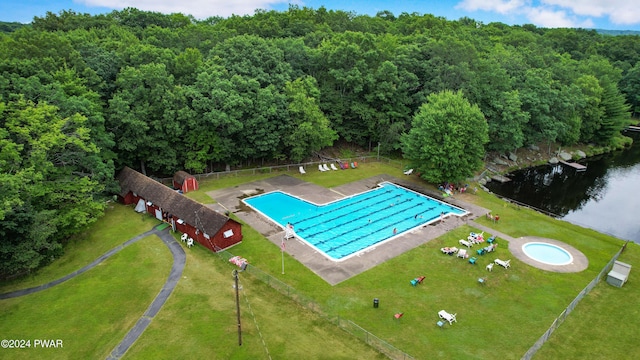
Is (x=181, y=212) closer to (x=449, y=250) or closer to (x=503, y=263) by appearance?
(x=449, y=250)

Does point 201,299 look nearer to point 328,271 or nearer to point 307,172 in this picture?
point 328,271

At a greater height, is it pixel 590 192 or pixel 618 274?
pixel 618 274

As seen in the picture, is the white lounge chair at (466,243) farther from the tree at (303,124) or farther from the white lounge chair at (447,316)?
the tree at (303,124)

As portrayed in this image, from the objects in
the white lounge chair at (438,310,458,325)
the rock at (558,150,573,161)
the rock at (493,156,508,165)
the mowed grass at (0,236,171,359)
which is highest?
the rock at (558,150,573,161)

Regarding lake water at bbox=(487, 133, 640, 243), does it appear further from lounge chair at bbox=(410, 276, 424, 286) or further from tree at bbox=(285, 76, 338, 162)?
lounge chair at bbox=(410, 276, 424, 286)

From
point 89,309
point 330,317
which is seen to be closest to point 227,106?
point 89,309

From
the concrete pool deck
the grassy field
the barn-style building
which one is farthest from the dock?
the barn-style building
